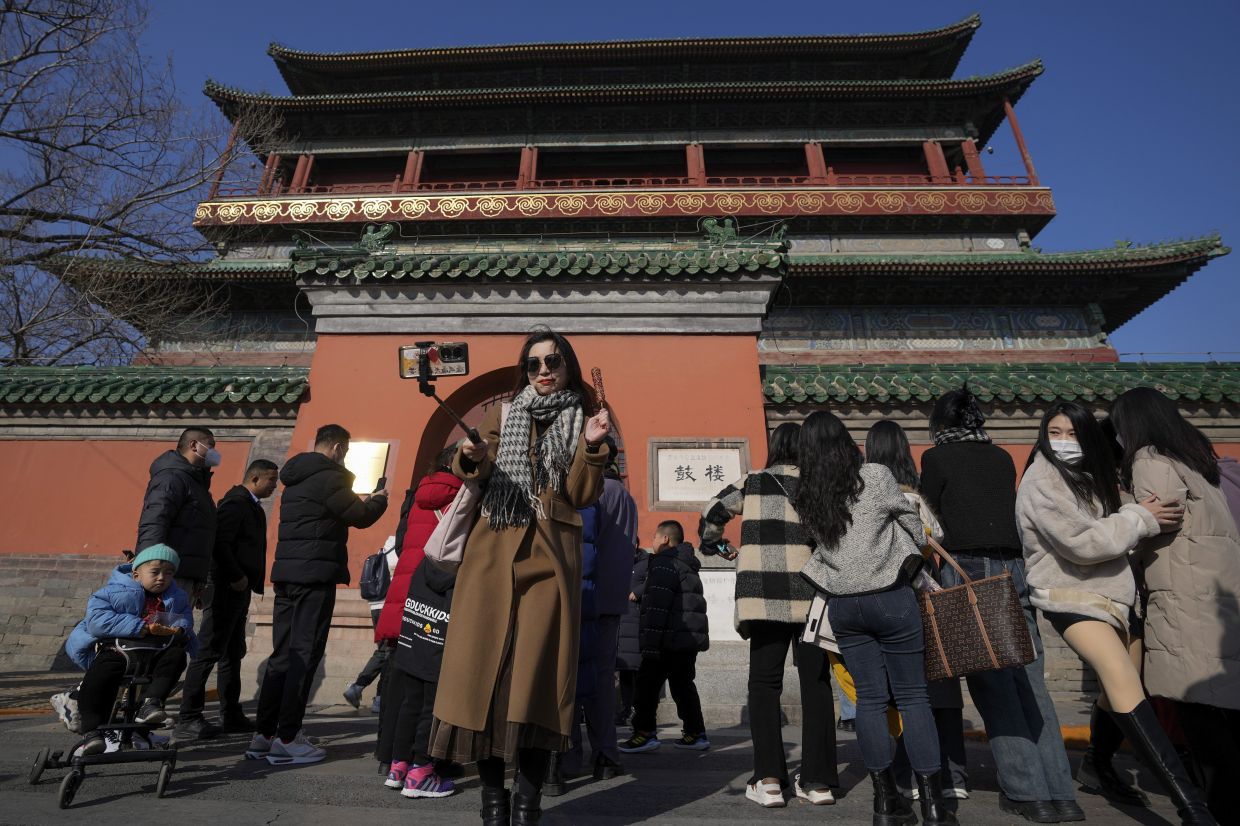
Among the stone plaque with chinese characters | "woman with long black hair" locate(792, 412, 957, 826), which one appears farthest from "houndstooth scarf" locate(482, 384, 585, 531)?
the stone plaque with chinese characters

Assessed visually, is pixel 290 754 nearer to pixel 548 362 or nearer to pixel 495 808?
pixel 495 808

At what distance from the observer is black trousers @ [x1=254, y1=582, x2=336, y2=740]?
355 cm

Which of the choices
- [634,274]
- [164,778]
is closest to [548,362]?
[164,778]

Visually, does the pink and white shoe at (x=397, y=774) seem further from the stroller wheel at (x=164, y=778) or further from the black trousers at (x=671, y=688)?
the black trousers at (x=671, y=688)

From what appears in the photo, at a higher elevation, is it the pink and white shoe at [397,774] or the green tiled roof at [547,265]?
the green tiled roof at [547,265]

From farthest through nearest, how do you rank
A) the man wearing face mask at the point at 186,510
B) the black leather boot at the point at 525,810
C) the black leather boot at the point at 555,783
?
the man wearing face mask at the point at 186,510
the black leather boot at the point at 555,783
the black leather boot at the point at 525,810

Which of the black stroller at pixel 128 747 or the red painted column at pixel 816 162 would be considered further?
the red painted column at pixel 816 162

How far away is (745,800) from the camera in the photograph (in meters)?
2.94

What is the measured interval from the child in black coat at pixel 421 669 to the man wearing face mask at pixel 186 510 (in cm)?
180

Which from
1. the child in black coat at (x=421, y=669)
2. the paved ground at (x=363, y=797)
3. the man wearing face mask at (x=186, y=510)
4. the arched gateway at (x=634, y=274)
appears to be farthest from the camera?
the arched gateway at (x=634, y=274)

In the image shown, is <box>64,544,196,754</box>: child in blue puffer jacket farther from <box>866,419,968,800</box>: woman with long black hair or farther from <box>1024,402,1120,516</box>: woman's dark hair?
<box>1024,402,1120,516</box>: woman's dark hair

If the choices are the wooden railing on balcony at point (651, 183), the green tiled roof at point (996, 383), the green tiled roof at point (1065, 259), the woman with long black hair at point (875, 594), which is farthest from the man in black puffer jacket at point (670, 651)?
the wooden railing on balcony at point (651, 183)

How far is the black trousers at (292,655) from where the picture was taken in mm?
3549

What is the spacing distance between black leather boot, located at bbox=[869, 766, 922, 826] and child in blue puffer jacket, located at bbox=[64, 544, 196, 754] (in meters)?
3.18
